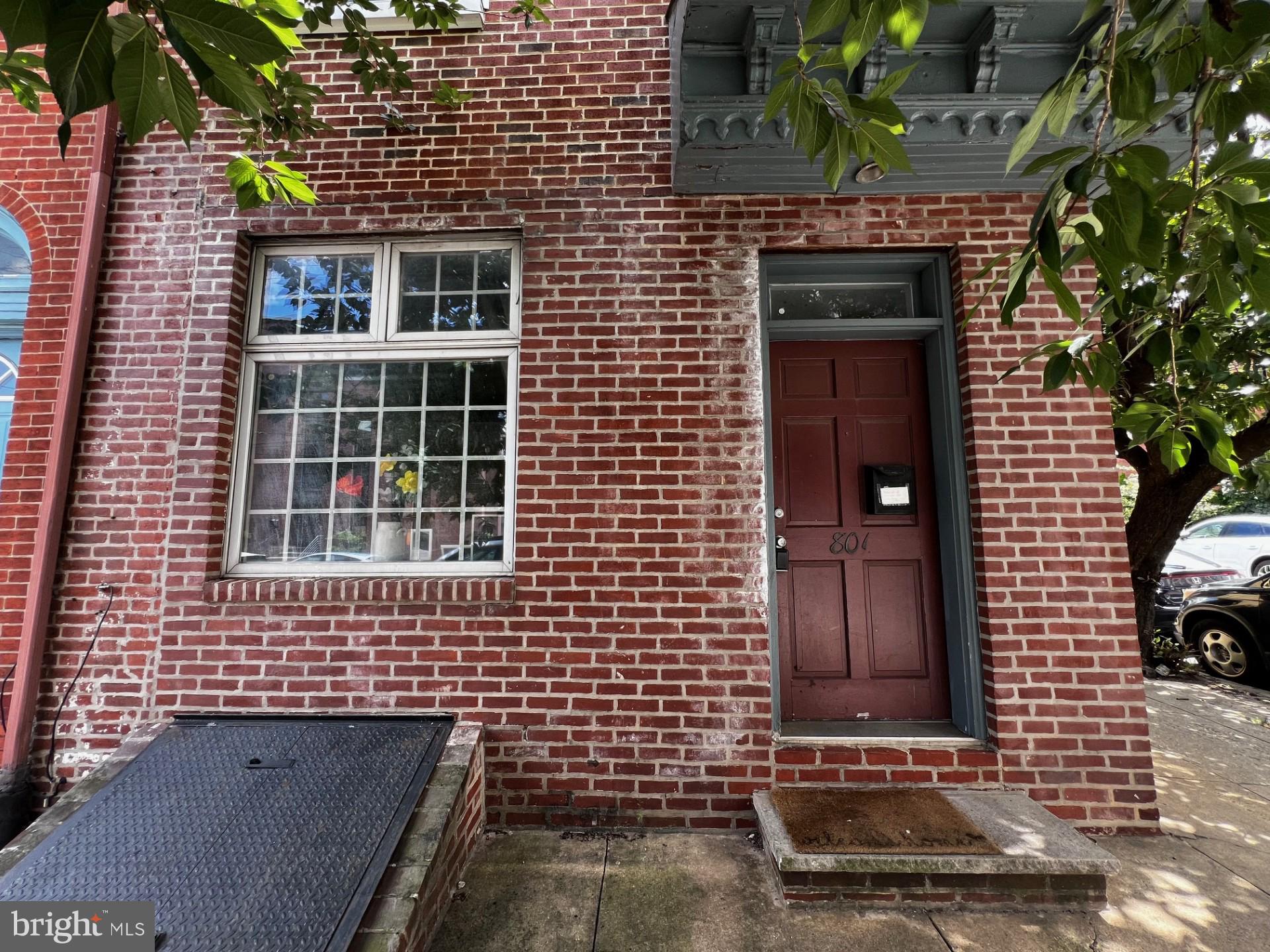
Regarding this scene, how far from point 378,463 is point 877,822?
10.2ft

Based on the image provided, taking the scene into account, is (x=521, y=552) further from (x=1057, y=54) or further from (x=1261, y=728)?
(x=1261, y=728)

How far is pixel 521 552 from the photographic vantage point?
3125mm

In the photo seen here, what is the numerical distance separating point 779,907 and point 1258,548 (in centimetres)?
1380

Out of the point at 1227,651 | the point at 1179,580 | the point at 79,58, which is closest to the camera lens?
the point at 79,58

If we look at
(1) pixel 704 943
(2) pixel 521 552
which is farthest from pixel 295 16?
(1) pixel 704 943

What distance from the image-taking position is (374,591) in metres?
3.08

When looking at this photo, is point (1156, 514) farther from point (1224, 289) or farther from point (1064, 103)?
point (1064, 103)

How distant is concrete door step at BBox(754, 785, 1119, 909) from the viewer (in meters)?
2.32

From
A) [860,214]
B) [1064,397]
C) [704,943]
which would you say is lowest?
[704,943]

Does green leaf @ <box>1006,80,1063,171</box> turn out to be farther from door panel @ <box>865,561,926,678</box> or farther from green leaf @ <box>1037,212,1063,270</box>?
door panel @ <box>865,561,926,678</box>

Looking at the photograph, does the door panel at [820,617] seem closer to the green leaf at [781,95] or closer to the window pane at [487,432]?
the window pane at [487,432]

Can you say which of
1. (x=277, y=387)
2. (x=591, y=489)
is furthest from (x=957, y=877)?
(x=277, y=387)

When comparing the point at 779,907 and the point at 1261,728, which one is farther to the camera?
the point at 1261,728

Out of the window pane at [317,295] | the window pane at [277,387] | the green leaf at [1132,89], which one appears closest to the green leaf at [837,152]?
the green leaf at [1132,89]
